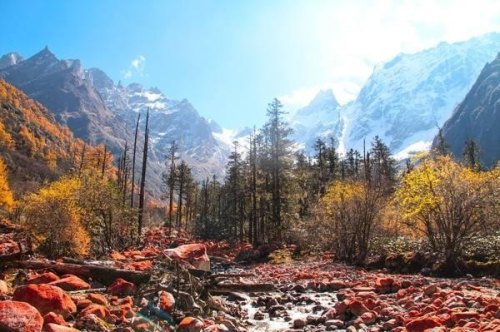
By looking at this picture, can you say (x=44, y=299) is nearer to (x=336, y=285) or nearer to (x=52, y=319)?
(x=52, y=319)

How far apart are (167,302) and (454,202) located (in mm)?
13354

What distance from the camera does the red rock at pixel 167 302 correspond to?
875cm

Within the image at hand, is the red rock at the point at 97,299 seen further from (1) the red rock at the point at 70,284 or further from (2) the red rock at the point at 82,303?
(1) the red rock at the point at 70,284

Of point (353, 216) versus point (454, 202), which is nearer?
point (454, 202)

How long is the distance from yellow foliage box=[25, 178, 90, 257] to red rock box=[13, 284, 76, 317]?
13252 mm

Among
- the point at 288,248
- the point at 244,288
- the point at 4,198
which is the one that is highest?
the point at 4,198

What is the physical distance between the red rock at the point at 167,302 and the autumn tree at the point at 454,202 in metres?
12.0

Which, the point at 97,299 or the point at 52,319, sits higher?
the point at 97,299

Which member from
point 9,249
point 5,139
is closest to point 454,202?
point 9,249

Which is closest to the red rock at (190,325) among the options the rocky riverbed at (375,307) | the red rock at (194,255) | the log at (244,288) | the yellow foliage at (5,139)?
the rocky riverbed at (375,307)

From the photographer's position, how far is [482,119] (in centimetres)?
16375

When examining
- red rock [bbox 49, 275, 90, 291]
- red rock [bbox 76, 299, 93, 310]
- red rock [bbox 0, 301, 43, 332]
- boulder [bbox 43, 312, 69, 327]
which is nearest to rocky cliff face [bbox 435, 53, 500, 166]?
red rock [bbox 49, 275, 90, 291]

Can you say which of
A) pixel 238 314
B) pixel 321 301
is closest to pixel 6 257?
pixel 238 314

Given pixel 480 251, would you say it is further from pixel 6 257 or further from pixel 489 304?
pixel 6 257
